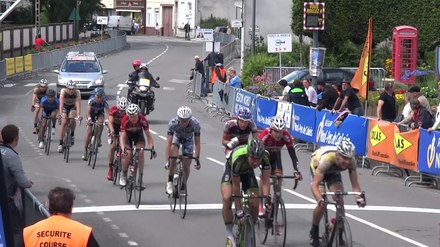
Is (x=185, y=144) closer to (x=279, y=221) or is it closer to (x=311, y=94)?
(x=279, y=221)

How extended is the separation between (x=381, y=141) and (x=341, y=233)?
9.89 meters

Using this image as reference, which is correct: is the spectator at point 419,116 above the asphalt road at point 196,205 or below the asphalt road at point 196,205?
above

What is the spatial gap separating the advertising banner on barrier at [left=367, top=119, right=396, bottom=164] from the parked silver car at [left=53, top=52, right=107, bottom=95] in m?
18.4

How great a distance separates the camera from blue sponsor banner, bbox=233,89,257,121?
3048 centimetres

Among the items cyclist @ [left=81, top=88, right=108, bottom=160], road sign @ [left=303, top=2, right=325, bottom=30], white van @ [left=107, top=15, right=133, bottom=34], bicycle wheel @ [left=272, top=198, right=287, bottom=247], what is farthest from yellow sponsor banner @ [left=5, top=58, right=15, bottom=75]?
white van @ [left=107, top=15, right=133, bottom=34]

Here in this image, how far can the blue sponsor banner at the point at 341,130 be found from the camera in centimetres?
Answer: 2209

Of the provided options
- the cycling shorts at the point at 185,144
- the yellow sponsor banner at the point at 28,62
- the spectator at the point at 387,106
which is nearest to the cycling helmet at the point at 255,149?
the cycling shorts at the point at 185,144

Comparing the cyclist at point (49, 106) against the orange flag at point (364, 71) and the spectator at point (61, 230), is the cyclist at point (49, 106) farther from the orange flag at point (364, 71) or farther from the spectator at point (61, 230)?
the spectator at point (61, 230)

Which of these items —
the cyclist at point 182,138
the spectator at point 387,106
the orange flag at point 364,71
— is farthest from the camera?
the orange flag at point 364,71

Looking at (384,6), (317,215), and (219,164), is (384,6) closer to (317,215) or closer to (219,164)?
(219,164)

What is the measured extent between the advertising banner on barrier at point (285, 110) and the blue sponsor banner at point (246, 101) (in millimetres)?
2356

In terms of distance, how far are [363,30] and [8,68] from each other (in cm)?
1767

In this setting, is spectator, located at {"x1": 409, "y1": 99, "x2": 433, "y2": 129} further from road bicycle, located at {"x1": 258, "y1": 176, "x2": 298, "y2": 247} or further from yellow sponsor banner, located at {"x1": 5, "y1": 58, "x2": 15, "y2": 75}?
yellow sponsor banner, located at {"x1": 5, "y1": 58, "x2": 15, "y2": 75}

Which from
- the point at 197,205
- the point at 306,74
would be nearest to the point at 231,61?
the point at 306,74
